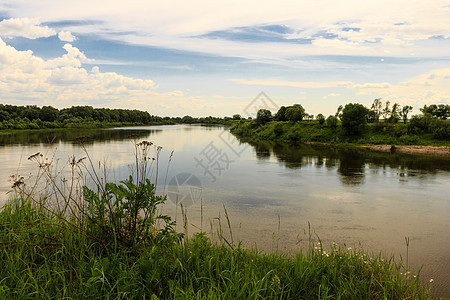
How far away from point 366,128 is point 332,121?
6.38m

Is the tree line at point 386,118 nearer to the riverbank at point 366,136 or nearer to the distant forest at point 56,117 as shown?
the riverbank at point 366,136

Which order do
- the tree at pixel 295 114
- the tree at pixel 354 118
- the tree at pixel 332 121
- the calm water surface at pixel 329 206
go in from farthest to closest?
the tree at pixel 295 114, the tree at pixel 332 121, the tree at pixel 354 118, the calm water surface at pixel 329 206

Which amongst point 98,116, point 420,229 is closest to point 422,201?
point 420,229

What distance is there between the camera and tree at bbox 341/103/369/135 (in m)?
51.4

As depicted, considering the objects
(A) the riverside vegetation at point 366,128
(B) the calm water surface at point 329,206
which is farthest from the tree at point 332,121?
(B) the calm water surface at point 329,206

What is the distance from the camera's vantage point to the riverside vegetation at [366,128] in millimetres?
44656

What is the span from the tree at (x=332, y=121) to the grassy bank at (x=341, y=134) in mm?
622

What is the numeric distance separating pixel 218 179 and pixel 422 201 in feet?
39.5

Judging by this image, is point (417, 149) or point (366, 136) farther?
point (366, 136)

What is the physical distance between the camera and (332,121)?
56812 millimetres

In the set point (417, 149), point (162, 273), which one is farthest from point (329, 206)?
point (417, 149)

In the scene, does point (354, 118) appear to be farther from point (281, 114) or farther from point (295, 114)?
point (281, 114)

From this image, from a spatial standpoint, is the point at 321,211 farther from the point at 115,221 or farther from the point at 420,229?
the point at 115,221

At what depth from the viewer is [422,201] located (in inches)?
598
